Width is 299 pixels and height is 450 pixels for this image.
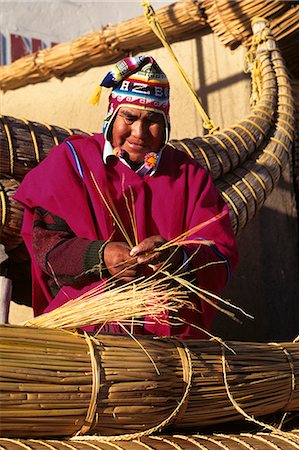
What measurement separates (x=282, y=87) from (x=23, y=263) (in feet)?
4.85

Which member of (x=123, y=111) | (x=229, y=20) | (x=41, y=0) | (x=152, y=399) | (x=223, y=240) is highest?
(x=41, y=0)

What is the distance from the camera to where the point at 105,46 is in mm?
4062

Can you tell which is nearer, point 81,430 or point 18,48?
point 81,430

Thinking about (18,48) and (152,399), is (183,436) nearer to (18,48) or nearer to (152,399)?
(152,399)

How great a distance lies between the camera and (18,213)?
95.7 inches

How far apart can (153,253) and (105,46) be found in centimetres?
242

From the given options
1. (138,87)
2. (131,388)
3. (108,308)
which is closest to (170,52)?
(138,87)

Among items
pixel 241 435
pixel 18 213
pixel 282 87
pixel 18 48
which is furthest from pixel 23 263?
pixel 18 48

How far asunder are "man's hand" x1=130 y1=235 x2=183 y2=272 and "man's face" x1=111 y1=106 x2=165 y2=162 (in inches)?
16.6

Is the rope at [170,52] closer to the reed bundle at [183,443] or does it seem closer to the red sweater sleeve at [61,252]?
the red sweater sleeve at [61,252]

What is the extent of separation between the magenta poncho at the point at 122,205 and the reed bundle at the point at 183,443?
406mm

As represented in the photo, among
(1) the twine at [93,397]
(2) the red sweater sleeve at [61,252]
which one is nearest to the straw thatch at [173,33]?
(2) the red sweater sleeve at [61,252]

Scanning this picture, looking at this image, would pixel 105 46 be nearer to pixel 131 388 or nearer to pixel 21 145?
pixel 21 145

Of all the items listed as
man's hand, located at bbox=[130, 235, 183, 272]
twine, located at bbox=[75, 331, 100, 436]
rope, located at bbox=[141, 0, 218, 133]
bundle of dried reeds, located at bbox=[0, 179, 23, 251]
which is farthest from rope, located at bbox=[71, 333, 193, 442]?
rope, located at bbox=[141, 0, 218, 133]
